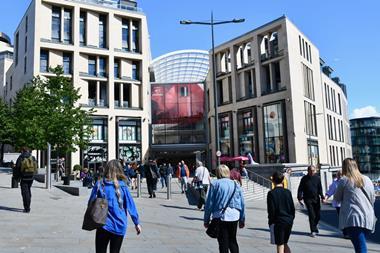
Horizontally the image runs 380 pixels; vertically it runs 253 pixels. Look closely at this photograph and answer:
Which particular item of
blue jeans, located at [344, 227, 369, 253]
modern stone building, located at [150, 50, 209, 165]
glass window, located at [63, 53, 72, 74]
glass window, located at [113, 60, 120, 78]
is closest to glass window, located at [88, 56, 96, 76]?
glass window, located at [63, 53, 72, 74]

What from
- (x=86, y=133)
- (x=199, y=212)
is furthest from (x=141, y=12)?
(x=199, y=212)

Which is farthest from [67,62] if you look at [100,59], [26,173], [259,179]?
[26,173]

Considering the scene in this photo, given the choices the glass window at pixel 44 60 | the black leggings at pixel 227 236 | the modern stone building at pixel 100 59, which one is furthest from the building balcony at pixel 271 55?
the black leggings at pixel 227 236

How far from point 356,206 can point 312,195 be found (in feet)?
14.8

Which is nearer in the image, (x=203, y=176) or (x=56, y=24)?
(x=203, y=176)

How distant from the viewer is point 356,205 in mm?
4914

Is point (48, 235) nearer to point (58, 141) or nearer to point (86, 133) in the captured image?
point (58, 141)

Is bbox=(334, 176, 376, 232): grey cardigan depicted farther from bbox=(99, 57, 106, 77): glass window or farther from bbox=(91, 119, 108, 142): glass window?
bbox=(99, 57, 106, 77): glass window

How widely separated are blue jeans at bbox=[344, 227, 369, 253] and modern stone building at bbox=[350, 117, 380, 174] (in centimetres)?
11566

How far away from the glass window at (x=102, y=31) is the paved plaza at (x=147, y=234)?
38.5 metres

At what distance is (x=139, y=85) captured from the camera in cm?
5066

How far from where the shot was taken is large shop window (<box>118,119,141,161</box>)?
47906 mm

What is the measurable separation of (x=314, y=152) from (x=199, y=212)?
134 feet

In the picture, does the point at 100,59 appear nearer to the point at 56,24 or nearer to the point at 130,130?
the point at 56,24
